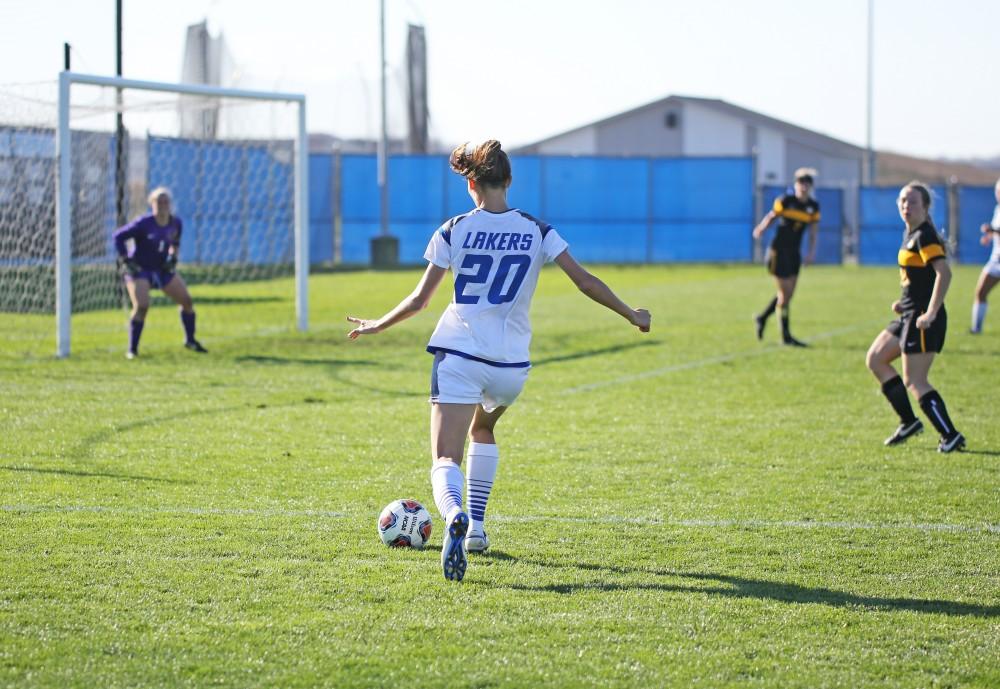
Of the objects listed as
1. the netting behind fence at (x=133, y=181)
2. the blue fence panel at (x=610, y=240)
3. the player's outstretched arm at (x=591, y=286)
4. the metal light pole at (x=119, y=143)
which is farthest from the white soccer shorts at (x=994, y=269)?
the blue fence panel at (x=610, y=240)

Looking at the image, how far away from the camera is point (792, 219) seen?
52.4 feet

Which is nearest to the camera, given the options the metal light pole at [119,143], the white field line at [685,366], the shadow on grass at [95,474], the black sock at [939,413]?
the shadow on grass at [95,474]

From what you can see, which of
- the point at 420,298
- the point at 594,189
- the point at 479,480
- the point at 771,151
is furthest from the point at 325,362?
the point at 771,151

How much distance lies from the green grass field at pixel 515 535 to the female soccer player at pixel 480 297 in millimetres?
647

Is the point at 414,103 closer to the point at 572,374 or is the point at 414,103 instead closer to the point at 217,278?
the point at 217,278

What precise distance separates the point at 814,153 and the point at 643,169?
3148 cm

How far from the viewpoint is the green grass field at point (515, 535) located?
4.57m

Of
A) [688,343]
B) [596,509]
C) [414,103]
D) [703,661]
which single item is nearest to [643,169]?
[414,103]

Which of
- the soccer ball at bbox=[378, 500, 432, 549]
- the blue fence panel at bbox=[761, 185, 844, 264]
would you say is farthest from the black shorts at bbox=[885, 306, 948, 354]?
the blue fence panel at bbox=[761, 185, 844, 264]

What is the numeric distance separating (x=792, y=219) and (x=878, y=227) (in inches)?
930

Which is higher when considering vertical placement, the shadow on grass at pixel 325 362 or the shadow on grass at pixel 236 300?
the shadow on grass at pixel 236 300

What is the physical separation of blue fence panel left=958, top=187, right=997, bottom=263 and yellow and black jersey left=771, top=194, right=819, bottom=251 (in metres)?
24.3

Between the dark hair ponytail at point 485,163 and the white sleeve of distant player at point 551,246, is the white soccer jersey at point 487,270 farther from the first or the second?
the dark hair ponytail at point 485,163

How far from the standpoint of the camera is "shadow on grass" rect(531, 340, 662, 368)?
1444cm
